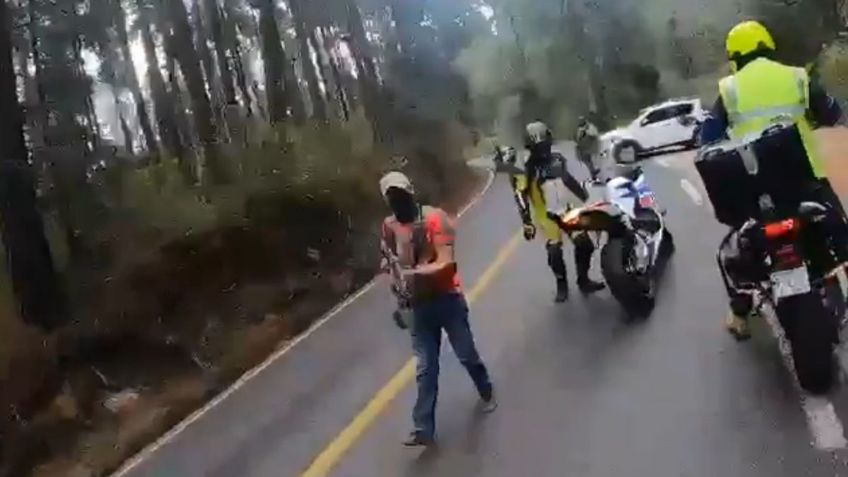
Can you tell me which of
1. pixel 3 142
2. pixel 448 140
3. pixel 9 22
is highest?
pixel 9 22

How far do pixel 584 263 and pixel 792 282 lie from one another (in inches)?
200

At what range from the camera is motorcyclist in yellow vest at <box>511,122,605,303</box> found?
35.7 feet

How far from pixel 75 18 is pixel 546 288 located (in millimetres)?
8898

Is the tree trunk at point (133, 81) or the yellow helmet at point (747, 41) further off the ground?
the tree trunk at point (133, 81)

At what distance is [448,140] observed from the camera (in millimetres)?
33438

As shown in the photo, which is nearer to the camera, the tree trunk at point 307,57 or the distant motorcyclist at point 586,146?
the distant motorcyclist at point 586,146

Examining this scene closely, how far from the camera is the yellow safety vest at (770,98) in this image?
6617 millimetres

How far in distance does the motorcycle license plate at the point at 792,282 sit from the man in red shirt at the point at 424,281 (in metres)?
2.15

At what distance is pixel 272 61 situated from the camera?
2317 cm

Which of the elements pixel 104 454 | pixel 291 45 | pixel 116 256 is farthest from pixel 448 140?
pixel 104 454

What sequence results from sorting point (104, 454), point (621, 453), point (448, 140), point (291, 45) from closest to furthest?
1. point (621, 453)
2. point (104, 454)
3. point (291, 45)
4. point (448, 140)

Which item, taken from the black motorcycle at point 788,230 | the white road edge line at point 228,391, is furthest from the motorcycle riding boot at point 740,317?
the white road edge line at point 228,391

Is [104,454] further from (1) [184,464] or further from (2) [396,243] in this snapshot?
(2) [396,243]

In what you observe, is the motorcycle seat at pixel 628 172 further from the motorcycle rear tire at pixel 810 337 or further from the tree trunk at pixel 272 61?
the tree trunk at pixel 272 61
